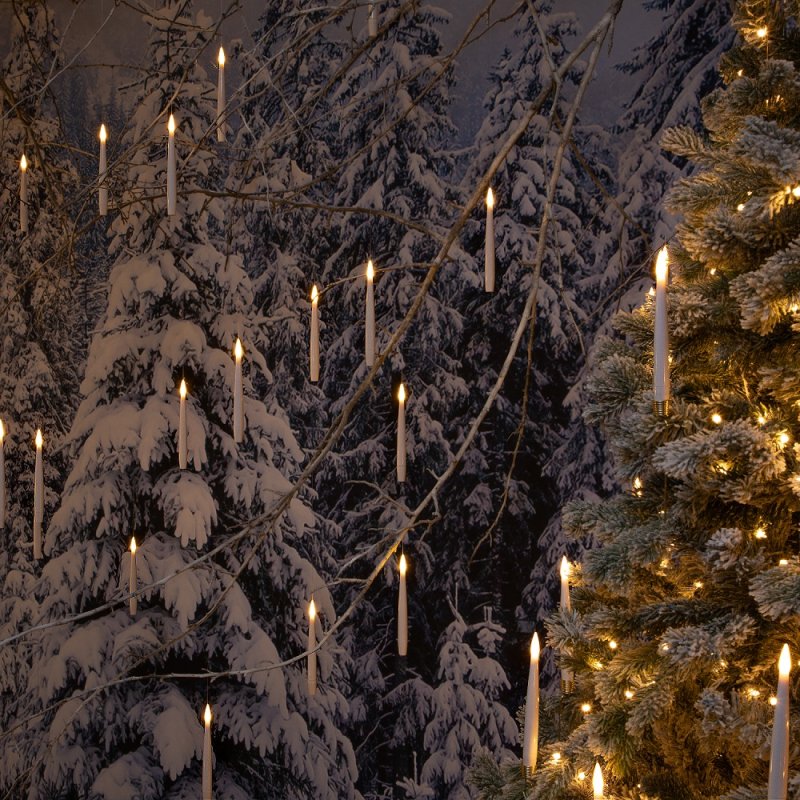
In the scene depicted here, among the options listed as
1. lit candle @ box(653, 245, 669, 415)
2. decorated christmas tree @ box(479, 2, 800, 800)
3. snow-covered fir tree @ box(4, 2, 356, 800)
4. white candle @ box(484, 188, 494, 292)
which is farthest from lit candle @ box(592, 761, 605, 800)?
snow-covered fir tree @ box(4, 2, 356, 800)

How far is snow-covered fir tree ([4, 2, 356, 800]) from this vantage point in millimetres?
4133

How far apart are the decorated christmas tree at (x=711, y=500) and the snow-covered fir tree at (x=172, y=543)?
2.63 metres

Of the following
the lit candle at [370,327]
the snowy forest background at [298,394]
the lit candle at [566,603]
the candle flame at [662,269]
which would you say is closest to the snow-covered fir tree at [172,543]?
the snowy forest background at [298,394]

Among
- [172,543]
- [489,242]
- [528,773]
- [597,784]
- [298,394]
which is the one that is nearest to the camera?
[597,784]

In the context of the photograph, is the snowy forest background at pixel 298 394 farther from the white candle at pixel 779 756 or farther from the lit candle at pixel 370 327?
the white candle at pixel 779 756

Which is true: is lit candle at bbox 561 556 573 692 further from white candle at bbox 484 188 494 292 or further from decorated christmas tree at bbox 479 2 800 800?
white candle at bbox 484 188 494 292

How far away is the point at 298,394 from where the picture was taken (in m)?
4.56

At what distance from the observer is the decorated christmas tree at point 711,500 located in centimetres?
155

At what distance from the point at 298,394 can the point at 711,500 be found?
3084mm

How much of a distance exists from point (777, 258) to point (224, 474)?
344cm

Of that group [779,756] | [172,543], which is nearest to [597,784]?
[779,756]

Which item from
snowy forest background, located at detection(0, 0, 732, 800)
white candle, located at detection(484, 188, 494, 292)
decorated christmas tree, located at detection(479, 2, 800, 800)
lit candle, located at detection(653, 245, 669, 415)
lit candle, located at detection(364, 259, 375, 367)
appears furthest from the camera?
snowy forest background, located at detection(0, 0, 732, 800)

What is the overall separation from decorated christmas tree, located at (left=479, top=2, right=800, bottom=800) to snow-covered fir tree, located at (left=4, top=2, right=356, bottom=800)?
2629 mm

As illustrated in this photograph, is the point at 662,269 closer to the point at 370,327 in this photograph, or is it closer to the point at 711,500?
the point at 711,500
